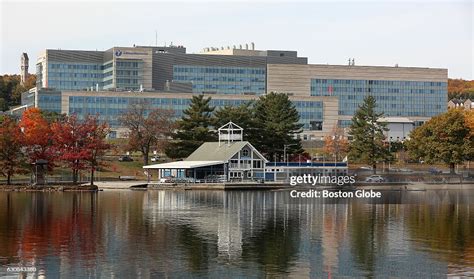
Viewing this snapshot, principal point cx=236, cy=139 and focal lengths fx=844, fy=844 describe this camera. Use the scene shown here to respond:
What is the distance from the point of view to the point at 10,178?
11262cm

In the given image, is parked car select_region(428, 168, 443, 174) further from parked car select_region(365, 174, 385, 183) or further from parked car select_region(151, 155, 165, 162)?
parked car select_region(151, 155, 165, 162)

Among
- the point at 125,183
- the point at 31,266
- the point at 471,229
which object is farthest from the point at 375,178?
the point at 31,266

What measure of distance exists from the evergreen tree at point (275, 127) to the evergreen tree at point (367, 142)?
9.01 metres

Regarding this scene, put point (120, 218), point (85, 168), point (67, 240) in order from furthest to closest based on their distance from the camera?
point (85, 168)
point (120, 218)
point (67, 240)

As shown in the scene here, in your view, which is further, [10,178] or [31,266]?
[10,178]

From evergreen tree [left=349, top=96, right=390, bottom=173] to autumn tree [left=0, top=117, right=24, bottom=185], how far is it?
52605 millimetres

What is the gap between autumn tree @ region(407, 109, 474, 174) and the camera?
128m

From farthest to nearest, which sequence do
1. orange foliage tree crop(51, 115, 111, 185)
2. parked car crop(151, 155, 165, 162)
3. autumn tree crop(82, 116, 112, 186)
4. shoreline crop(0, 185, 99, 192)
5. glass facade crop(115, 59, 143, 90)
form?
glass facade crop(115, 59, 143, 90)
parked car crop(151, 155, 165, 162)
autumn tree crop(82, 116, 112, 186)
orange foliage tree crop(51, 115, 111, 185)
shoreline crop(0, 185, 99, 192)

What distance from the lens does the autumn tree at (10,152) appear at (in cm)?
10466

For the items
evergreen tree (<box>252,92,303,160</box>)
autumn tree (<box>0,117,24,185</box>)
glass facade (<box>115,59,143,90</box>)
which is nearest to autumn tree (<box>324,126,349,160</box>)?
evergreen tree (<box>252,92,303,160</box>)

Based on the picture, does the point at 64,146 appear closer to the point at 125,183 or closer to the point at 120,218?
the point at 125,183

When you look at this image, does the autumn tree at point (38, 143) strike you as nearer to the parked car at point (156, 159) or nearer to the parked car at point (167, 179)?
the parked car at point (167, 179)

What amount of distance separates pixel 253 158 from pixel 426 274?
85.7 metres

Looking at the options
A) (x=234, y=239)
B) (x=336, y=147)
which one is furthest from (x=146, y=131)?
(x=234, y=239)
